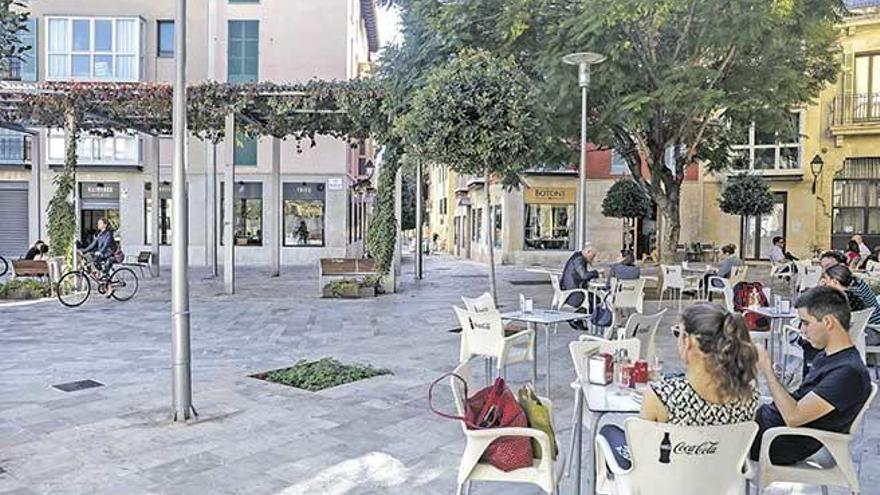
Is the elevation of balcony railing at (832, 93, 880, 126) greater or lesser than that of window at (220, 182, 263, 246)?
greater

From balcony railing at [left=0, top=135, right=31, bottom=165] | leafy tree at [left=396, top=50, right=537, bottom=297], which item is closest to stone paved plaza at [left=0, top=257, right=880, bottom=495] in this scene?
leafy tree at [left=396, top=50, right=537, bottom=297]

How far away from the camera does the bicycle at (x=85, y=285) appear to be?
496 inches

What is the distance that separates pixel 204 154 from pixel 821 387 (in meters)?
22.9

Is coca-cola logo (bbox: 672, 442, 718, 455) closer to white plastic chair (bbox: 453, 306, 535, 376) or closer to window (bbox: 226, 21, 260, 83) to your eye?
white plastic chair (bbox: 453, 306, 535, 376)

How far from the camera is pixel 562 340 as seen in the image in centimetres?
891

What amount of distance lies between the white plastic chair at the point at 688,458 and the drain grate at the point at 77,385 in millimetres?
5374

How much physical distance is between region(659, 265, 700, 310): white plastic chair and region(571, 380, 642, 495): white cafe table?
939 cm

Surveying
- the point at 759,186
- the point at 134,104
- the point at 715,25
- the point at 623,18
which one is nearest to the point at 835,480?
the point at 623,18

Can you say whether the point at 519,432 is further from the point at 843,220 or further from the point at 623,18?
the point at 843,220

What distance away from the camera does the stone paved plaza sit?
4121 mm

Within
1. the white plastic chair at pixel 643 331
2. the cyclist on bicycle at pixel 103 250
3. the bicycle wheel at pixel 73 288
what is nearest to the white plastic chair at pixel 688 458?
the white plastic chair at pixel 643 331

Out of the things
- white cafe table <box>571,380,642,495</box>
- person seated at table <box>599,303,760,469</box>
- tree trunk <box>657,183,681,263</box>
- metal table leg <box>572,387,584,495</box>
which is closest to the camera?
person seated at table <box>599,303,760,469</box>

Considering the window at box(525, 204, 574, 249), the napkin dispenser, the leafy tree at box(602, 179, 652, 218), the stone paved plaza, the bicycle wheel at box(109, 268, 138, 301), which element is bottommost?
the stone paved plaza

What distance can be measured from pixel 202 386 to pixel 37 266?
30.6ft
